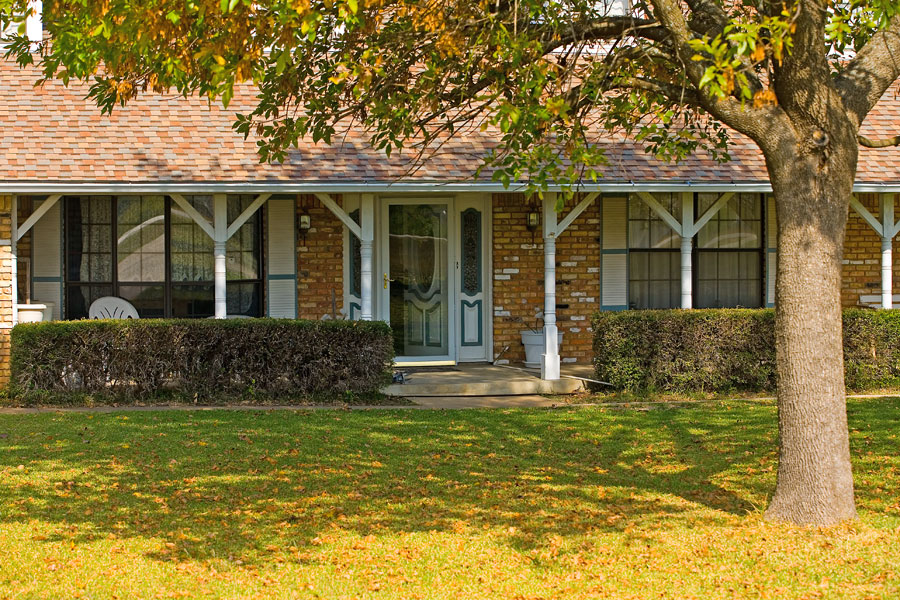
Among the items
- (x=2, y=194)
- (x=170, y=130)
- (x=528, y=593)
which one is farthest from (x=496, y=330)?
(x=528, y=593)

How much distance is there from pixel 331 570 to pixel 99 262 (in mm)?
9345

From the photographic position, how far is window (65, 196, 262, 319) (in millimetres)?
14141

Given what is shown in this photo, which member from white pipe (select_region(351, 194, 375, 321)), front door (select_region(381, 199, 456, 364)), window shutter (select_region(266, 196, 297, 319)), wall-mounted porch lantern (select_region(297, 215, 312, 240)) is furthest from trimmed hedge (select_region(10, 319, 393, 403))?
front door (select_region(381, 199, 456, 364))

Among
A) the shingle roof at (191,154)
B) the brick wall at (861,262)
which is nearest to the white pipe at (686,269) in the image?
the shingle roof at (191,154)

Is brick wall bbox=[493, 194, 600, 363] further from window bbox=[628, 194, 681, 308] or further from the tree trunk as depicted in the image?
the tree trunk

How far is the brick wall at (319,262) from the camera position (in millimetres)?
14555

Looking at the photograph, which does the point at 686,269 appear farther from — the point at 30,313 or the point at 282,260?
the point at 30,313

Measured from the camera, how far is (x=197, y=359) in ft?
40.5

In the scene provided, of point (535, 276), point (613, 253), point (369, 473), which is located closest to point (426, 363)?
point (535, 276)

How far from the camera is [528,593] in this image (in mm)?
5598

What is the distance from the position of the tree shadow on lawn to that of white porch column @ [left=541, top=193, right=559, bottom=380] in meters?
1.59

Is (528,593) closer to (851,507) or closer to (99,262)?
(851,507)

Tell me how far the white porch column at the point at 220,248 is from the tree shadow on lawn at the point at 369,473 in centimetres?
195

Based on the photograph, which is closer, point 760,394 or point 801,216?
point 801,216
